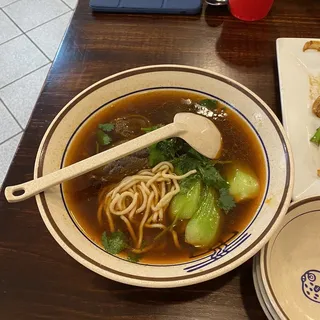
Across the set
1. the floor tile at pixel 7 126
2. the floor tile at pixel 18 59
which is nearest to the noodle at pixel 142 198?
the floor tile at pixel 7 126

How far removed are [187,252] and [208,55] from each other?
786 mm

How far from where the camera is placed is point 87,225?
0.91 m

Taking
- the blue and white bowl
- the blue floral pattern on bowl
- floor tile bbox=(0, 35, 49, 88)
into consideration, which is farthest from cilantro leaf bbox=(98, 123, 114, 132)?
floor tile bbox=(0, 35, 49, 88)

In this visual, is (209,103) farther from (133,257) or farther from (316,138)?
(133,257)

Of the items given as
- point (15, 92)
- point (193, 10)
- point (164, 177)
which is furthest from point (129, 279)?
point (15, 92)

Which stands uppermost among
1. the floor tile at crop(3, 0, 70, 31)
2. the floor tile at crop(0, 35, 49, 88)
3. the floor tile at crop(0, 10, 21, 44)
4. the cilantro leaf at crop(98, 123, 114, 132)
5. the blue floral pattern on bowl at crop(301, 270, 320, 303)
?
the cilantro leaf at crop(98, 123, 114, 132)

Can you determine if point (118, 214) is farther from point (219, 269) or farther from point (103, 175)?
point (219, 269)

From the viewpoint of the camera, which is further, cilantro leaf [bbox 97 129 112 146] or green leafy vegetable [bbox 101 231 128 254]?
cilantro leaf [bbox 97 129 112 146]

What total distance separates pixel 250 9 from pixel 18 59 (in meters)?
1.90

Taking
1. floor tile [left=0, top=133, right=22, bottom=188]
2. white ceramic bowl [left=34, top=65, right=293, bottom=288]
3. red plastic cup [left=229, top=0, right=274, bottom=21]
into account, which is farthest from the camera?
floor tile [left=0, top=133, right=22, bottom=188]

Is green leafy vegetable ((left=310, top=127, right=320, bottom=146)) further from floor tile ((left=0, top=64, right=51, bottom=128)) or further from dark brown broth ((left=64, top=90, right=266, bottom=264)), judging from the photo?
floor tile ((left=0, top=64, right=51, bottom=128))

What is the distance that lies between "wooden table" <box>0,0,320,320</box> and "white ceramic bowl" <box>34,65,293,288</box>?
122 millimetres

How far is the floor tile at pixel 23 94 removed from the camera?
2.44 metres

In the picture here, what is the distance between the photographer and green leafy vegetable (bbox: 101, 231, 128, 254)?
86 centimetres
